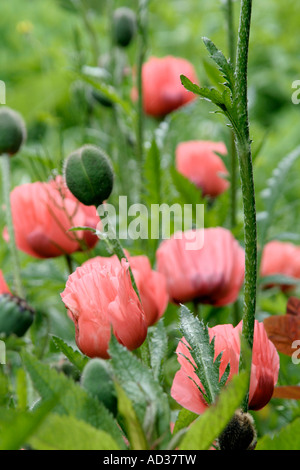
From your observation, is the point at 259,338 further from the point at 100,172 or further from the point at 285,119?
the point at 285,119

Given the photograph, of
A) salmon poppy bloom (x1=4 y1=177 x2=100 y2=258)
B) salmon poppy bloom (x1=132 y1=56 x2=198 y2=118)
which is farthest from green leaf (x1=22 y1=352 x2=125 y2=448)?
salmon poppy bloom (x1=132 y1=56 x2=198 y2=118)

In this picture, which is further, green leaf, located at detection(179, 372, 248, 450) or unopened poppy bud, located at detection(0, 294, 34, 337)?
unopened poppy bud, located at detection(0, 294, 34, 337)

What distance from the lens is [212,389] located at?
11.1 inches

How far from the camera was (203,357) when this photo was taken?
29cm

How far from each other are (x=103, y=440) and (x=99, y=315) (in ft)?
0.33

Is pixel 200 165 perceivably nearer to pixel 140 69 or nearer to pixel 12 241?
pixel 140 69

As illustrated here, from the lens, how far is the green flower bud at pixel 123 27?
0.74 metres

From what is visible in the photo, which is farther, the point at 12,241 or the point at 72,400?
the point at 12,241

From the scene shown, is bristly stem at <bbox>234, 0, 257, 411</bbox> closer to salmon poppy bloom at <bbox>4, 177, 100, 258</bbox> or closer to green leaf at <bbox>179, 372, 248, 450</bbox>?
green leaf at <bbox>179, 372, 248, 450</bbox>

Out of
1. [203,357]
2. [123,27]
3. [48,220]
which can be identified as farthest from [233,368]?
[123,27]

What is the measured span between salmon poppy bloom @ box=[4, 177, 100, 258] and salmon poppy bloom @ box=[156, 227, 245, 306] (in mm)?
64

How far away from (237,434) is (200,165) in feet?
1.81

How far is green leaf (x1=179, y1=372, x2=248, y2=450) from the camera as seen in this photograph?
21cm
